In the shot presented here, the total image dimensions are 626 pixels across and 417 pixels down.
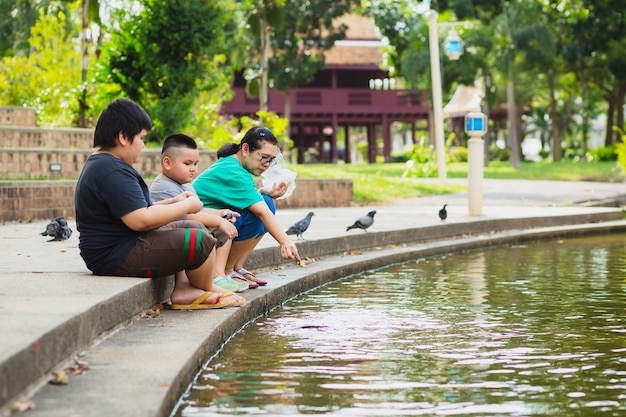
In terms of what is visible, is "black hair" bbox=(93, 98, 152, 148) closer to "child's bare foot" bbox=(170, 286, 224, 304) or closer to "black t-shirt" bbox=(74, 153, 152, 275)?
"black t-shirt" bbox=(74, 153, 152, 275)

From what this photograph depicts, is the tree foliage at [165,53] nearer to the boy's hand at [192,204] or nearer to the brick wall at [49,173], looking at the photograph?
the brick wall at [49,173]

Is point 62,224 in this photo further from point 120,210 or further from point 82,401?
point 82,401

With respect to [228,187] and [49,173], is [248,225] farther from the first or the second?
[49,173]

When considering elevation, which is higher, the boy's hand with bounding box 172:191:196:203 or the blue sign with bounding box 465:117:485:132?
the blue sign with bounding box 465:117:485:132

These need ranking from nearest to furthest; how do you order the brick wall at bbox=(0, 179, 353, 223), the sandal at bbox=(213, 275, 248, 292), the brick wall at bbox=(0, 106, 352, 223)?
the sandal at bbox=(213, 275, 248, 292)
the brick wall at bbox=(0, 179, 353, 223)
the brick wall at bbox=(0, 106, 352, 223)

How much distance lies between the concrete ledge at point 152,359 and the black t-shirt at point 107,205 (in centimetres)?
47

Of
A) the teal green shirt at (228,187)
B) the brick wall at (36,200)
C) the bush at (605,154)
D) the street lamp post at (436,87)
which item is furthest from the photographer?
the bush at (605,154)

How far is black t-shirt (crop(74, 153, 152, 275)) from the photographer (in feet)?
20.9

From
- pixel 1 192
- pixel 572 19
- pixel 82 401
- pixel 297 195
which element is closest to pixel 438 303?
pixel 82 401

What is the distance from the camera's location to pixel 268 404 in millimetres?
4910

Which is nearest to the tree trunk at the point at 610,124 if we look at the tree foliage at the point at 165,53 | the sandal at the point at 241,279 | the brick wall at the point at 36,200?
the tree foliage at the point at 165,53

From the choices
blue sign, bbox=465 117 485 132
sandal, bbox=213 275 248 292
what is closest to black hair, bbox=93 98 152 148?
sandal, bbox=213 275 248 292

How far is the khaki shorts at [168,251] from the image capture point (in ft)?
21.4

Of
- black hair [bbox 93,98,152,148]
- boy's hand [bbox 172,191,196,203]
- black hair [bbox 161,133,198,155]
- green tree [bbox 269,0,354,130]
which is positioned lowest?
boy's hand [bbox 172,191,196,203]
